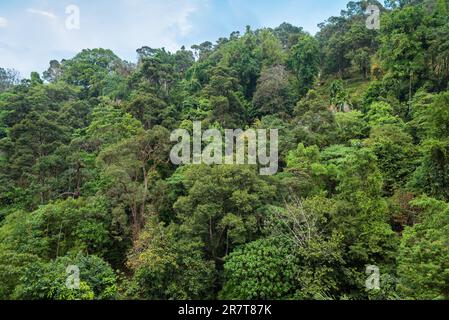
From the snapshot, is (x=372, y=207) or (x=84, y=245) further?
(x=84, y=245)

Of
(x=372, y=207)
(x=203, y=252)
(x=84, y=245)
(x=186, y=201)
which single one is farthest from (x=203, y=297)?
(x=372, y=207)

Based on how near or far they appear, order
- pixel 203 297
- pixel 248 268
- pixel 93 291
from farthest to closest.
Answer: pixel 203 297
pixel 248 268
pixel 93 291

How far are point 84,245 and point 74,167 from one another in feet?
20.9

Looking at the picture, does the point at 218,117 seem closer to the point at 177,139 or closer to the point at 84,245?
the point at 177,139

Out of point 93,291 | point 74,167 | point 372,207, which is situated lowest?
point 93,291

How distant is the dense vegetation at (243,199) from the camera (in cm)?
1044

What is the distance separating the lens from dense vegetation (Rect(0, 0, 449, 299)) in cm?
1044

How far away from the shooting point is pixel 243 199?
39.9 feet

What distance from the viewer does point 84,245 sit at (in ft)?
44.8

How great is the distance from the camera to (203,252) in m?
12.6
